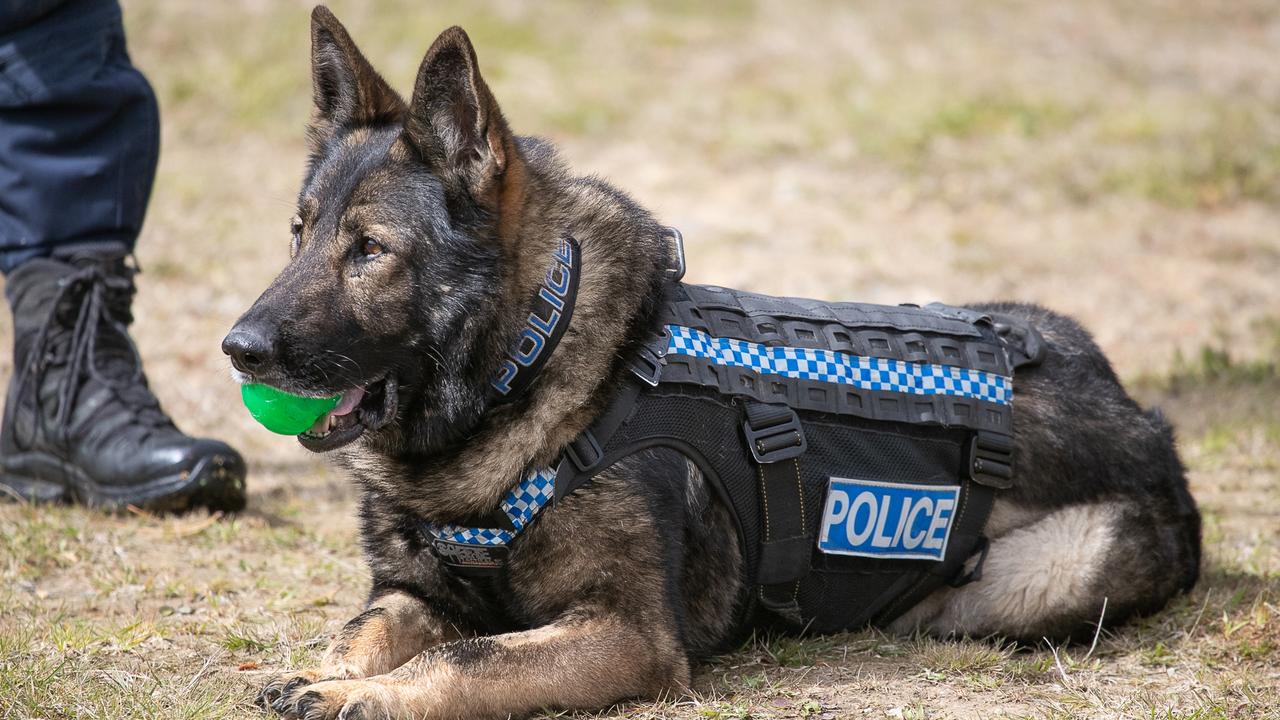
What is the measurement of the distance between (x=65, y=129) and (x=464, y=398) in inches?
91.8

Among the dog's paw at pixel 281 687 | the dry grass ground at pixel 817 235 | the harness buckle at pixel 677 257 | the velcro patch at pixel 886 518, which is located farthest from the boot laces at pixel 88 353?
the velcro patch at pixel 886 518

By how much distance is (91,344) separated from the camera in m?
4.65

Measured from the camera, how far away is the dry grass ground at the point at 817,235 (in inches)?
136

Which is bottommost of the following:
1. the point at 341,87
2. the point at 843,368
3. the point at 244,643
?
the point at 244,643

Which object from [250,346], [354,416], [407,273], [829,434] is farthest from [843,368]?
[250,346]

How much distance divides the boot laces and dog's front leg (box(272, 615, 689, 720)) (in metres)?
2.07

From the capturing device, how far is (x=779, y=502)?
3.39 m

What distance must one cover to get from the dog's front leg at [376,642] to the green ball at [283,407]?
532mm

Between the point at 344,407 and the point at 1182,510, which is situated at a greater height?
the point at 344,407

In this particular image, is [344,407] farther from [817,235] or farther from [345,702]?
[817,235]

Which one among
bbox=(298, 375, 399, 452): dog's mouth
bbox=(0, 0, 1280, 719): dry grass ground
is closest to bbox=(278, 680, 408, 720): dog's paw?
bbox=(0, 0, 1280, 719): dry grass ground

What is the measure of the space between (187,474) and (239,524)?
263mm

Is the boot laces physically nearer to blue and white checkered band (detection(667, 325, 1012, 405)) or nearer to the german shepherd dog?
the german shepherd dog

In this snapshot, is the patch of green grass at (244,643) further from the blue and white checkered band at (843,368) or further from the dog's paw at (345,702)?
the blue and white checkered band at (843,368)
